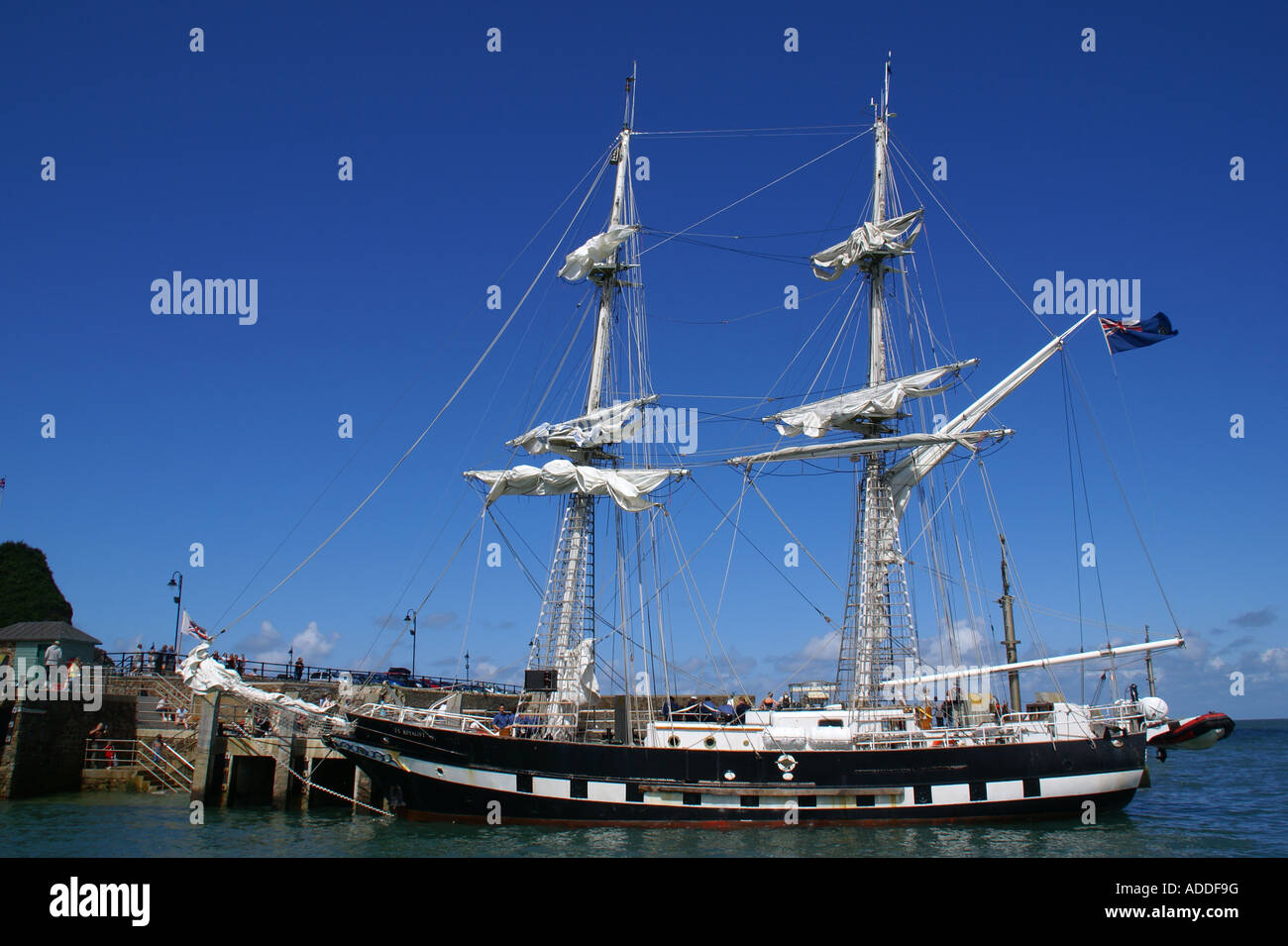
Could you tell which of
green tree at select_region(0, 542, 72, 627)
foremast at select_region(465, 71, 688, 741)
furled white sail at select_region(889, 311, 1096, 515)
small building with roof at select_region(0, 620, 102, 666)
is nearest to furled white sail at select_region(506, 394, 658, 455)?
foremast at select_region(465, 71, 688, 741)

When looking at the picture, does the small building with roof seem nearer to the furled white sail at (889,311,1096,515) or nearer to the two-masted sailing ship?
the two-masted sailing ship

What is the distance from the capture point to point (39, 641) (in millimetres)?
46750

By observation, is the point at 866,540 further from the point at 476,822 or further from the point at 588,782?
the point at 476,822

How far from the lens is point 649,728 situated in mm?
33625

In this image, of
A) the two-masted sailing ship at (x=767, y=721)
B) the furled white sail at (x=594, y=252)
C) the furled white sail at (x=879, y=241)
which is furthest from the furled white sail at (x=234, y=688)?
the furled white sail at (x=879, y=241)

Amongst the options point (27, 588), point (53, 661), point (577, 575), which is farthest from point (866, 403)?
point (27, 588)

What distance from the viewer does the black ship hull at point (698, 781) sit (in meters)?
31.6

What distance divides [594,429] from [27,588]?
54522mm

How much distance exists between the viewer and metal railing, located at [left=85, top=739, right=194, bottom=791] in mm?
38938

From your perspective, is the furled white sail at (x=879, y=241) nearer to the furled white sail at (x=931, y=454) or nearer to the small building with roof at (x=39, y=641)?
the furled white sail at (x=931, y=454)

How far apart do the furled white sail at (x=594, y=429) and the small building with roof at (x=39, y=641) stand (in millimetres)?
27507

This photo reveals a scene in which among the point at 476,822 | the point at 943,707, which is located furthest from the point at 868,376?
the point at 476,822

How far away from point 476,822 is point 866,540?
2082 centimetres
